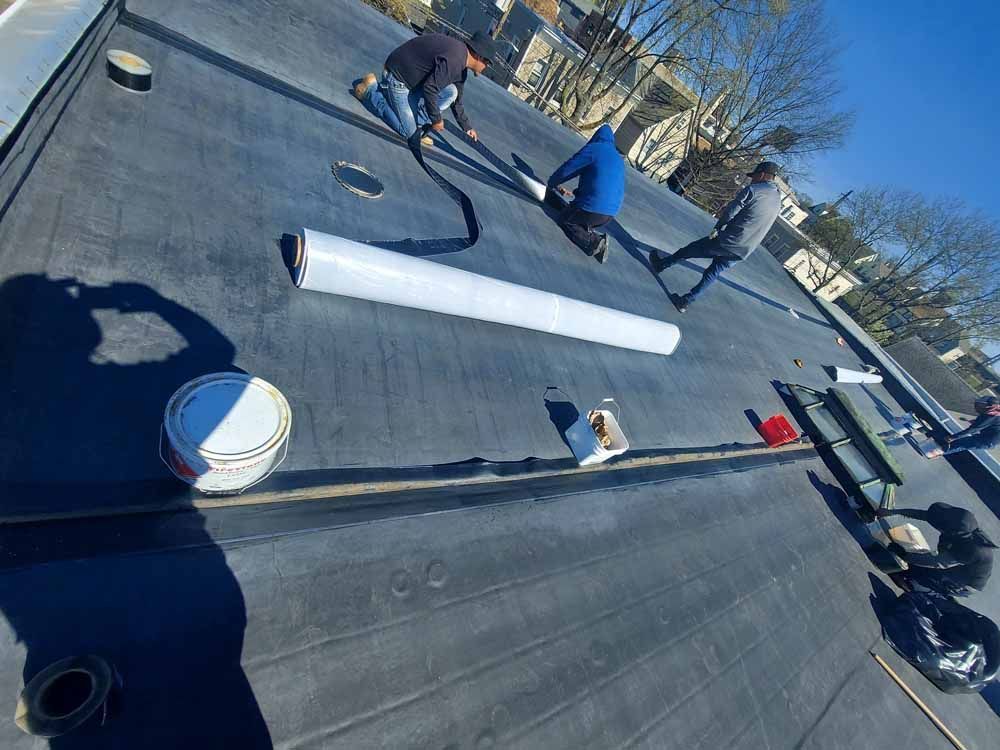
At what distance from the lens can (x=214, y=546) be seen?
66.0 inches

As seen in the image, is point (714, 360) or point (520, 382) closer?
point (520, 382)

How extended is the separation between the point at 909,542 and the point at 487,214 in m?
5.72

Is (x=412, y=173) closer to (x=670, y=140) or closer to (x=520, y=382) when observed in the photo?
(x=520, y=382)

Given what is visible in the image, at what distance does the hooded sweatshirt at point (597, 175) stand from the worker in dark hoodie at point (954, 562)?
4931mm

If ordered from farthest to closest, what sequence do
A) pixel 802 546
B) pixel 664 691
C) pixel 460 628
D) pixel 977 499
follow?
pixel 977 499
pixel 802 546
pixel 664 691
pixel 460 628

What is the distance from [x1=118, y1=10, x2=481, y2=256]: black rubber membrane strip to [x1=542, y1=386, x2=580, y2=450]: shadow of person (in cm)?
156

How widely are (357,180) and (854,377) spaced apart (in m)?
9.25

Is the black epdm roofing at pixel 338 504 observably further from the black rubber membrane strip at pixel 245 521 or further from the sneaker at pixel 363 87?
the sneaker at pixel 363 87

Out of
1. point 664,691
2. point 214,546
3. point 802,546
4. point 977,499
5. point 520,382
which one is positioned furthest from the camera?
point 977,499

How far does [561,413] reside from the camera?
10.8 feet

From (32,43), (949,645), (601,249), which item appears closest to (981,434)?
(949,645)

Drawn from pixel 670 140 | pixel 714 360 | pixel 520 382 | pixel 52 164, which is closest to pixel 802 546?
pixel 714 360

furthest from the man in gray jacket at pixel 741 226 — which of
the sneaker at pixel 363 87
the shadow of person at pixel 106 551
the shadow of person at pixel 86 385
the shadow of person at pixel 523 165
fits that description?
the shadow of person at pixel 106 551

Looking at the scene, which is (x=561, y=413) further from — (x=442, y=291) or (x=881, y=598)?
(x=881, y=598)
